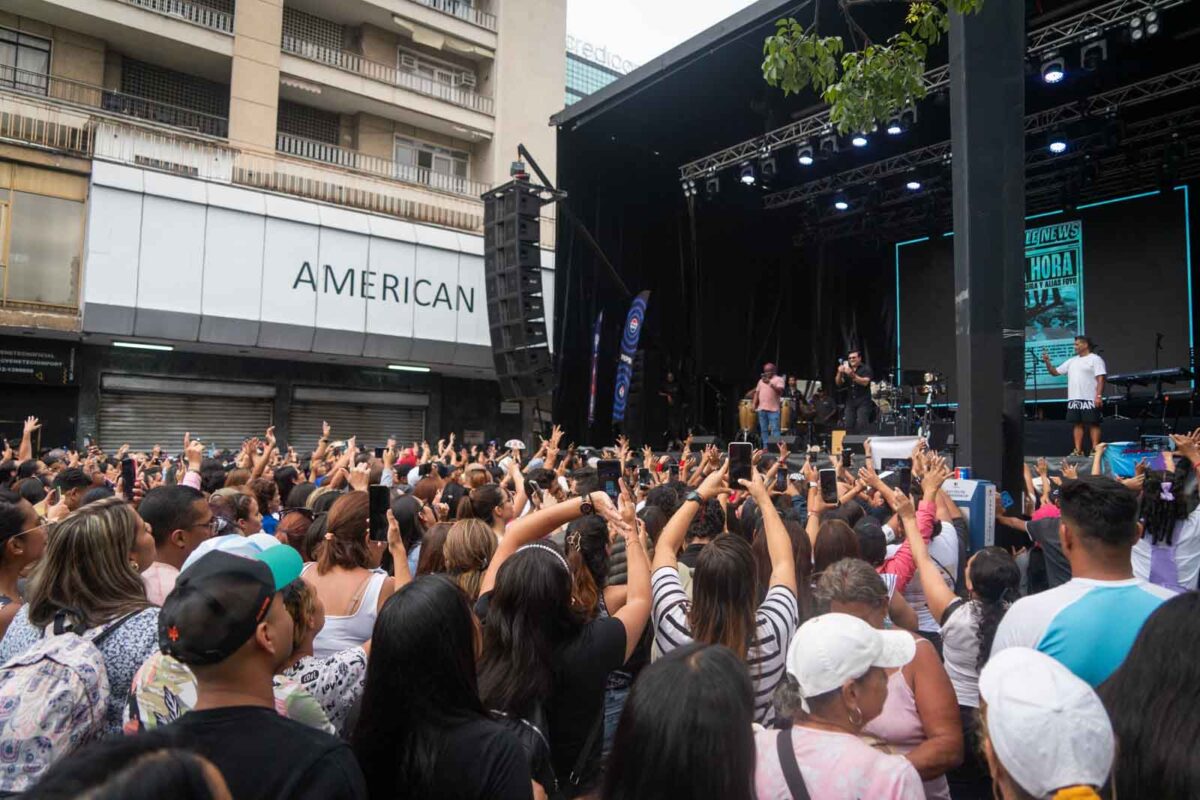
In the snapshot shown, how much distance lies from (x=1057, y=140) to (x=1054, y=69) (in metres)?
2.73

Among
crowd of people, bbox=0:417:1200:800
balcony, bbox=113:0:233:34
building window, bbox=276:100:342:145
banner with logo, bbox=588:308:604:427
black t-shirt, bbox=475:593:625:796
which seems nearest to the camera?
crowd of people, bbox=0:417:1200:800

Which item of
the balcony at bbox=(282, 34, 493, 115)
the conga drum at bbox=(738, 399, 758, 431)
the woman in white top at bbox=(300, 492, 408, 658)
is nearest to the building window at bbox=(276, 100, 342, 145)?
the balcony at bbox=(282, 34, 493, 115)

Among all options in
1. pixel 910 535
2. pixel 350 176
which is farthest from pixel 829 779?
pixel 350 176

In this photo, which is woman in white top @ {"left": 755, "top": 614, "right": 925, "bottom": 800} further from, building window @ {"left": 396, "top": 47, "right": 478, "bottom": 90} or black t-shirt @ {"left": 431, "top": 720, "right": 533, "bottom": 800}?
building window @ {"left": 396, "top": 47, "right": 478, "bottom": 90}

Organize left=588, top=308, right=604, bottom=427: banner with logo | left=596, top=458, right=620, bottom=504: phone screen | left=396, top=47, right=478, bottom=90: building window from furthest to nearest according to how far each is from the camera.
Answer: left=396, top=47, right=478, bottom=90: building window < left=588, top=308, right=604, bottom=427: banner with logo < left=596, top=458, right=620, bottom=504: phone screen

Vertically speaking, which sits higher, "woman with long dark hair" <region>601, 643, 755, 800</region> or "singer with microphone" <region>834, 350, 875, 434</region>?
"singer with microphone" <region>834, 350, 875, 434</region>

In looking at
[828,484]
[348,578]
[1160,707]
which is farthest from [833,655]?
[828,484]

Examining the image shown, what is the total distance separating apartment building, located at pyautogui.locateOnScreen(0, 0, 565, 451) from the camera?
51.7ft

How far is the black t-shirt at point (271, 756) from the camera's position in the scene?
1.45 m

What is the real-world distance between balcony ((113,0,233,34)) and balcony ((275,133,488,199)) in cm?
269

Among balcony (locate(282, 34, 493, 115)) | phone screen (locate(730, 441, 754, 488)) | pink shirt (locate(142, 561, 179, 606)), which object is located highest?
balcony (locate(282, 34, 493, 115))

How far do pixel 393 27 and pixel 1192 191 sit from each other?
18.8 meters

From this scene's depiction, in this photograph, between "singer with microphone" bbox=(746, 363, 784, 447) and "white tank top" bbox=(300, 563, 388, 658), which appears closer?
"white tank top" bbox=(300, 563, 388, 658)

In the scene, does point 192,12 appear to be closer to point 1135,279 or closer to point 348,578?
point 348,578
